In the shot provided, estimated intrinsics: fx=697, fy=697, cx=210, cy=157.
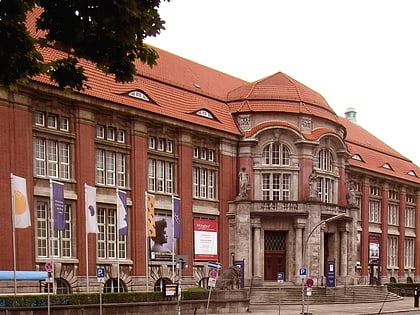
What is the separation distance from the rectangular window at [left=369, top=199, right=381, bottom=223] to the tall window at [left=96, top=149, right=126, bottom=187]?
34.4m

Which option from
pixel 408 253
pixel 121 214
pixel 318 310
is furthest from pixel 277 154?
→ pixel 408 253

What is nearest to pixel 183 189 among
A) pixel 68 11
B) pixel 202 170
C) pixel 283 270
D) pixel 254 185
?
pixel 202 170

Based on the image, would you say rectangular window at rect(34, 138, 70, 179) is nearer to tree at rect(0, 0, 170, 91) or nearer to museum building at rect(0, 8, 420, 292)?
museum building at rect(0, 8, 420, 292)

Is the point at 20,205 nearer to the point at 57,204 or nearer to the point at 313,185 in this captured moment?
the point at 57,204

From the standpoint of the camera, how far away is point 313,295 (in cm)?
5094

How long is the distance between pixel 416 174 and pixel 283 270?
1278 inches

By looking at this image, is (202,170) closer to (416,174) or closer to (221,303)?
(221,303)

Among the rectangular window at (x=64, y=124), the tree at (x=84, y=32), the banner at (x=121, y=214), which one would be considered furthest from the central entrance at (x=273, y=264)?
the tree at (x=84, y=32)

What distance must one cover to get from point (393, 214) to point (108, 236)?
41304mm

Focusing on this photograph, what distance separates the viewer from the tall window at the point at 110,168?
41875 mm

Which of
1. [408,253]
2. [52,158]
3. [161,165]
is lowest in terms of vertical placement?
[408,253]

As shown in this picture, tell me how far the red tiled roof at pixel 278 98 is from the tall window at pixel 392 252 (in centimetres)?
2117

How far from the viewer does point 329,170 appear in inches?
2238

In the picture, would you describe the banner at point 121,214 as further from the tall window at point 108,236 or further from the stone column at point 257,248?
the stone column at point 257,248
